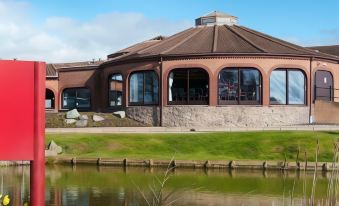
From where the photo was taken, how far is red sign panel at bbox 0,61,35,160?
437cm

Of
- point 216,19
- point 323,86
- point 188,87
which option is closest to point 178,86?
point 188,87

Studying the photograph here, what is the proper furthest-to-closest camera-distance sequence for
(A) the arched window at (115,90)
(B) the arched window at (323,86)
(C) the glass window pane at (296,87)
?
(A) the arched window at (115,90) → (B) the arched window at (323,86) → (C) the glass window pane at (296,87)

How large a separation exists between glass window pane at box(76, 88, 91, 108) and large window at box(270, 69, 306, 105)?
20.2 m

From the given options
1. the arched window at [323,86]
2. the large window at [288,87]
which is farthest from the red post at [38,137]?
the arched window at [323,86]

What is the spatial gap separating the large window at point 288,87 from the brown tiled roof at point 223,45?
1.76 meters

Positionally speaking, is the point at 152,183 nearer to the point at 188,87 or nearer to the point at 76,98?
the point at 188,87

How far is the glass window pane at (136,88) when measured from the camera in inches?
1835

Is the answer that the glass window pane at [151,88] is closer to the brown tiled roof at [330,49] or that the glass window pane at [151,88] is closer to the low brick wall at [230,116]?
the low brick wall at [230,116]

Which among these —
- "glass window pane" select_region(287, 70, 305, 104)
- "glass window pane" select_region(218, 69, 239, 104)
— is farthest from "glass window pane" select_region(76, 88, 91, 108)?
"glass window pane" select_region(287, 70, 305, 104)

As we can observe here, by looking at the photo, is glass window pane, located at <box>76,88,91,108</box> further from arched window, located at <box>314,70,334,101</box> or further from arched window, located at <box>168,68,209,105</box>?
arched window, located at <box>314,70,334,101</box>

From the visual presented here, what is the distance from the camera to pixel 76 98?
183ft

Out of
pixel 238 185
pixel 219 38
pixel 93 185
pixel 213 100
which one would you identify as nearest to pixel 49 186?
pixel 93 185

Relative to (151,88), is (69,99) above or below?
below

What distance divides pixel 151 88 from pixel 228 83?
685cm
